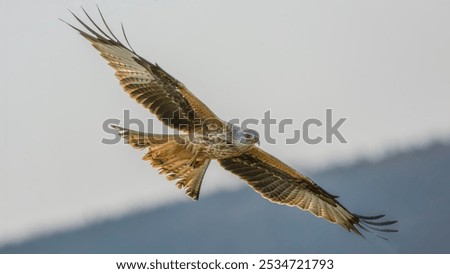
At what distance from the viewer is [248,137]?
881 cm

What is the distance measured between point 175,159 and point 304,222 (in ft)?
5.45

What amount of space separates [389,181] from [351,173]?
377 millimetres

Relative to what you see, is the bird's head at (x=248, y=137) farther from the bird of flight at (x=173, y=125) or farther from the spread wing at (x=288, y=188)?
the spread wing at (x=288, y=188)

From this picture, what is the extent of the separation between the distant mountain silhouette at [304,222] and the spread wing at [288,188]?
0.17m

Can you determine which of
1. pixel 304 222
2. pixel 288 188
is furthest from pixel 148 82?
pixel 304 222

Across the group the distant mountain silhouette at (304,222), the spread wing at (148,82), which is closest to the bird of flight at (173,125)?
the spread wing at (148,82)

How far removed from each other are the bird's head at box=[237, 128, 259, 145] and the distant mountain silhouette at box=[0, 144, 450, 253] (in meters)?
1.16

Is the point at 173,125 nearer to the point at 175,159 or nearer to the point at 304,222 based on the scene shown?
the point at 175,159

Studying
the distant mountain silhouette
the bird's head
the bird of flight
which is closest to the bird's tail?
the bird of flight

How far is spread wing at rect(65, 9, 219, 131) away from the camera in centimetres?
888

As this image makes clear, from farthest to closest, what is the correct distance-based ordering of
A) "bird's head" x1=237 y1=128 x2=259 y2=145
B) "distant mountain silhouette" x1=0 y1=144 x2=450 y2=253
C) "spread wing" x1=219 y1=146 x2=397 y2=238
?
"distant mountain silhouette" x1=0 y1=144 x2=450 y2=253 < "spread wing" x1=219 y1=146 x2=397 y2=238 < "bird's head" x1=237 y1=128 x2=259 y2=145

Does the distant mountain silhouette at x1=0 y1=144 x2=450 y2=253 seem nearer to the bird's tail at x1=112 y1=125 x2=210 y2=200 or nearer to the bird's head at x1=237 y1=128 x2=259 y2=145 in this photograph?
the bird's tail at x1=112 y1=125 x2=210 y2=200
